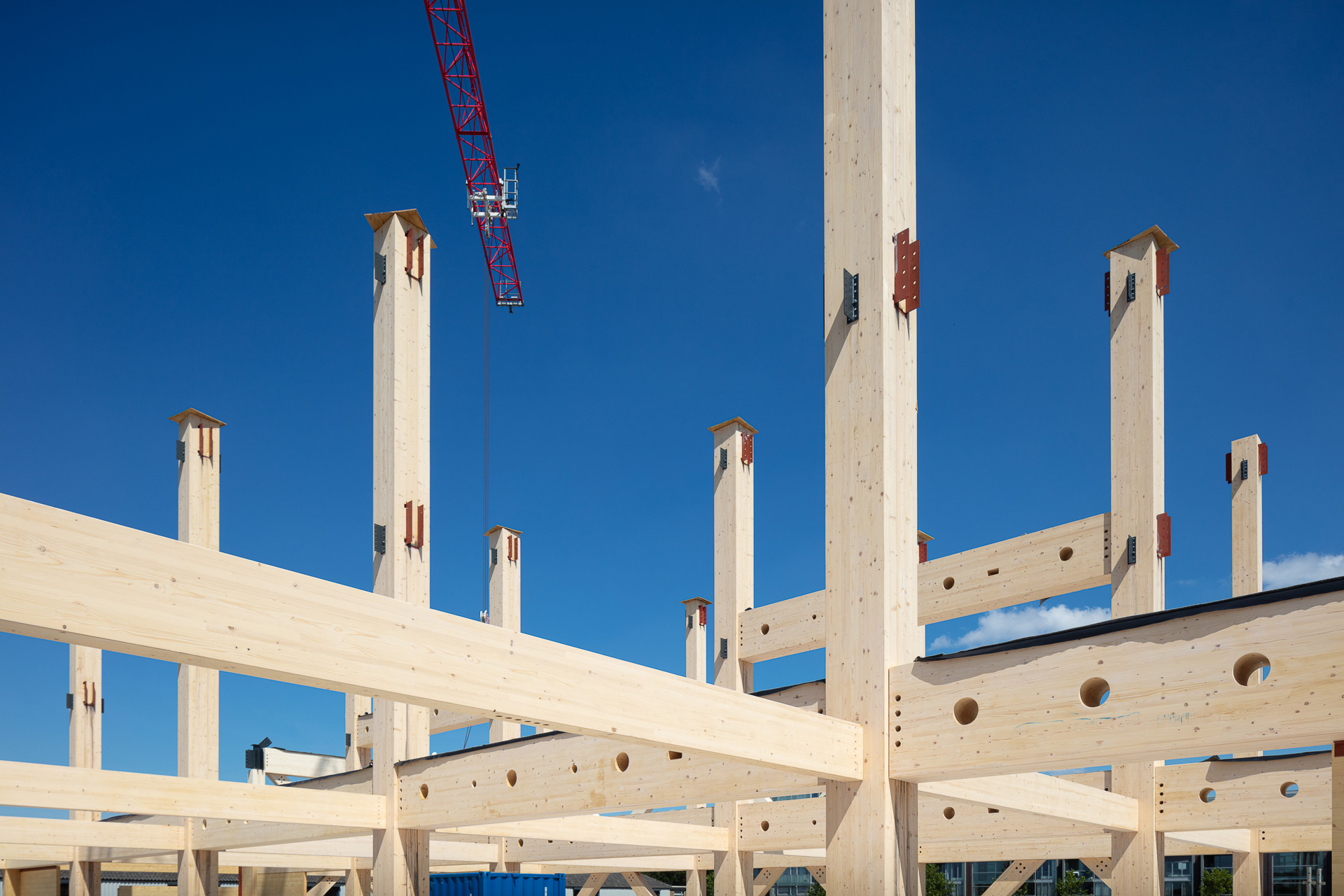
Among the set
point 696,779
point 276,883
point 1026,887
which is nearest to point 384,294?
A: point 696,779

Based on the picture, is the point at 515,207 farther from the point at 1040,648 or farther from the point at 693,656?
the point at 1040,648

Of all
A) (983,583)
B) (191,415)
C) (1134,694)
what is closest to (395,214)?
(191,415)

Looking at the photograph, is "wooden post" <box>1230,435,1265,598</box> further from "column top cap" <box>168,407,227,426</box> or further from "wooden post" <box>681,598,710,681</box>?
"column top cap" <box>168,407,227,426</box>

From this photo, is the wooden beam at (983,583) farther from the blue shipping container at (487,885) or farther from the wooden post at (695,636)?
the blue shipping container at (487,885)

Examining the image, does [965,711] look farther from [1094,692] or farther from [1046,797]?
[1046,797]

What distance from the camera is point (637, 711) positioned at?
6.69m

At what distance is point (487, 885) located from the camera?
15.9 meters

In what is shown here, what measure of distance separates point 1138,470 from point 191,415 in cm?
1249

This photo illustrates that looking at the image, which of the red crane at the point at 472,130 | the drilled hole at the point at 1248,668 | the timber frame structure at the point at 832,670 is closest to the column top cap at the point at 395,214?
the timber frame structure at the point at 832,670

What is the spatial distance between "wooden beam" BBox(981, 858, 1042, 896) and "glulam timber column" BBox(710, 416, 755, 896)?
3660 millimetres

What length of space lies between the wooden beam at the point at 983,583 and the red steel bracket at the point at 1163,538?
54cm

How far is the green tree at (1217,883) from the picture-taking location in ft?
111

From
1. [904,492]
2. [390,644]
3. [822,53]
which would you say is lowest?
[390,644]

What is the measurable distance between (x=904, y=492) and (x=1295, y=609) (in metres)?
2.92
